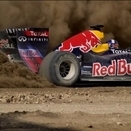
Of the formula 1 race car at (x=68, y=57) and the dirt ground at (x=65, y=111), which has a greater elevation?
the formula 1 race car at (x=68, y=57)

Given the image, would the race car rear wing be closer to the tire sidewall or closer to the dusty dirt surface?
the tire sidewall

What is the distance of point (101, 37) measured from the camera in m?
13.1

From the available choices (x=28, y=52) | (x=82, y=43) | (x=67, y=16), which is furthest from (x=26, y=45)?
(x=67, y=16)

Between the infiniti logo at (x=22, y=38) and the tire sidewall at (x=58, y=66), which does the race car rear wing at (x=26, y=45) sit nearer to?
the infiniti logo at (x=22, y=38)

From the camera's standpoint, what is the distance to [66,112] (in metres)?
7.43

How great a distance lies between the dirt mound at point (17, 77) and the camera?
1148 centimetres

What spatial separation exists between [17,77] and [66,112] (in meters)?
4.42

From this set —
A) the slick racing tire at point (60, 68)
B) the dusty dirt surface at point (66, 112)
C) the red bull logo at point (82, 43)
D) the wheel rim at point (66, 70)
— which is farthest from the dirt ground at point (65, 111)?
the red bull logo at point (82, 43)

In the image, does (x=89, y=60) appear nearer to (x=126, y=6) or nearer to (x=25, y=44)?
(x=25, y=44)

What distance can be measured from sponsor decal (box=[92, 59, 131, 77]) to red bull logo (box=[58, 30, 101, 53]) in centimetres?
47

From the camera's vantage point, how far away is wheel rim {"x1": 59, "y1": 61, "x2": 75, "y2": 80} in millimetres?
12367

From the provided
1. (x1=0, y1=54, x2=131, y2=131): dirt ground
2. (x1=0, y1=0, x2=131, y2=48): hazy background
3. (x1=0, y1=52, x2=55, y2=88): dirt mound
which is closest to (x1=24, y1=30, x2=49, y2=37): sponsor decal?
(x1=0, y1=52, x2=55, y2=88): dirt mound

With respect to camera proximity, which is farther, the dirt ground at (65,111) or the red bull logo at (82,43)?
the red bull logo at (82,43)

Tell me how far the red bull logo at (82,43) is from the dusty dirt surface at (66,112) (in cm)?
285
